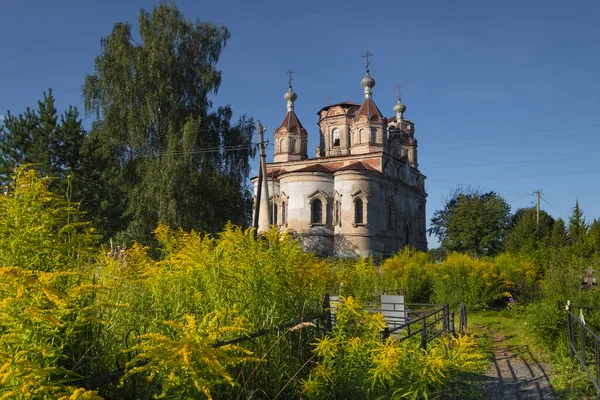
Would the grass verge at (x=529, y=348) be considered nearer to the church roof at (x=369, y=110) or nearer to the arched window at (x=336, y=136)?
the church roof at (x=369, y=110)

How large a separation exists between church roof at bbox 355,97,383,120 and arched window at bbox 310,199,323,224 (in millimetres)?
Answer: 7450

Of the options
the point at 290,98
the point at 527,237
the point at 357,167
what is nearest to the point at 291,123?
the point at 290,98

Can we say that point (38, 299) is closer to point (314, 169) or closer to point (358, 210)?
point (358, 210)

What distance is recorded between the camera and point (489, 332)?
11.4m

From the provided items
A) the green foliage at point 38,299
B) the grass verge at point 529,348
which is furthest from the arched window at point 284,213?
the green foliage at point 38,299

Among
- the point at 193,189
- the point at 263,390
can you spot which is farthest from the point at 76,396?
the point at 193,189

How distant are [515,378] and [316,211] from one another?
2459 cm

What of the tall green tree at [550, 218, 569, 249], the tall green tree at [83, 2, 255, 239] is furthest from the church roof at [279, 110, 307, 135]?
the tall green tree at [550, 218, 569, 249]

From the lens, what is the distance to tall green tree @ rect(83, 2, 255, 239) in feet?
67.9

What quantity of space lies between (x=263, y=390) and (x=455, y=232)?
37887 millimetres

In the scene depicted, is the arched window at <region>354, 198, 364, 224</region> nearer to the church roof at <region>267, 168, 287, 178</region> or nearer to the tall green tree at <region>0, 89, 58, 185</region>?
the church roof at <region>267, 168, 287, 178</region>

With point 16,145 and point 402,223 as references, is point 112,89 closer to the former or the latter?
point 16,145

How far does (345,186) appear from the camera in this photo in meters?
31.8

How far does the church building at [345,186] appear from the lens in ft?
103
